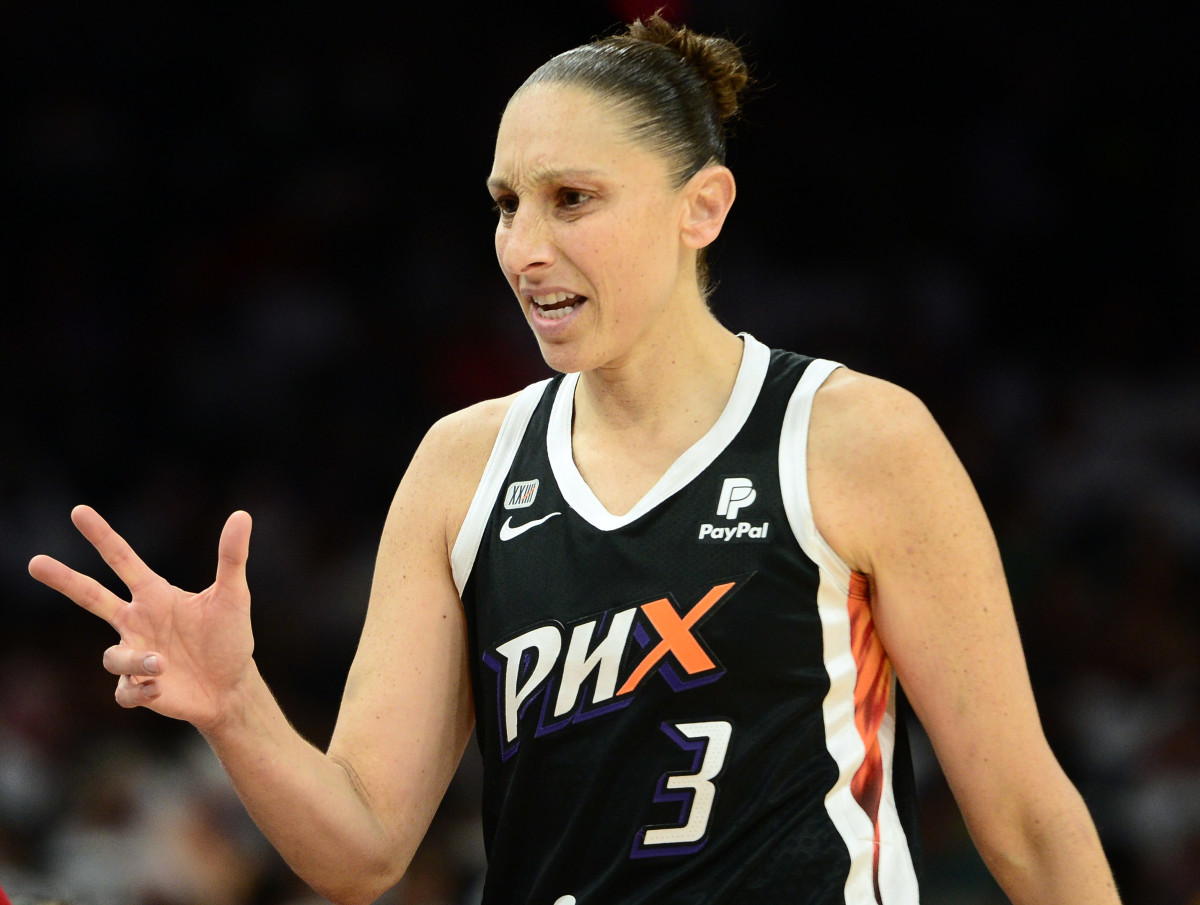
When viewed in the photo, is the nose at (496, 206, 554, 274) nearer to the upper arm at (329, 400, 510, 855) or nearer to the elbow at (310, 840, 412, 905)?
the upper arm at (329, 400, 510, 855)

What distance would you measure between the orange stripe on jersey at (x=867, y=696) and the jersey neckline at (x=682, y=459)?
269 millimetres

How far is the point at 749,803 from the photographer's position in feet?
6.06

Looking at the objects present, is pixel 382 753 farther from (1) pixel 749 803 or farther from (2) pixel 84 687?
(2) pixel 84 687

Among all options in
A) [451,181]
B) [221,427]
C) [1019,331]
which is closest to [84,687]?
[221,427]

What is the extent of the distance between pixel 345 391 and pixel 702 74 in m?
3.42

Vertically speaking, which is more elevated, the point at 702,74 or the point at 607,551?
the point at 702,74

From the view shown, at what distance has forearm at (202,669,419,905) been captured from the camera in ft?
6.01

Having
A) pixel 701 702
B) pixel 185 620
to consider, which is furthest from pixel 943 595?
pixel 185 620

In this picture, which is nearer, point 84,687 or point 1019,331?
point 84,687

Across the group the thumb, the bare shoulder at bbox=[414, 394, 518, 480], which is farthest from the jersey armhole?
the thumb

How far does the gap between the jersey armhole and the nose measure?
405mm

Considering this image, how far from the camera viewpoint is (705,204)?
2150 mm

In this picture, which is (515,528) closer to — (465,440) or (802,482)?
(465,440)

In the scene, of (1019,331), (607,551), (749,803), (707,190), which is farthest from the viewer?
(1019,331)
